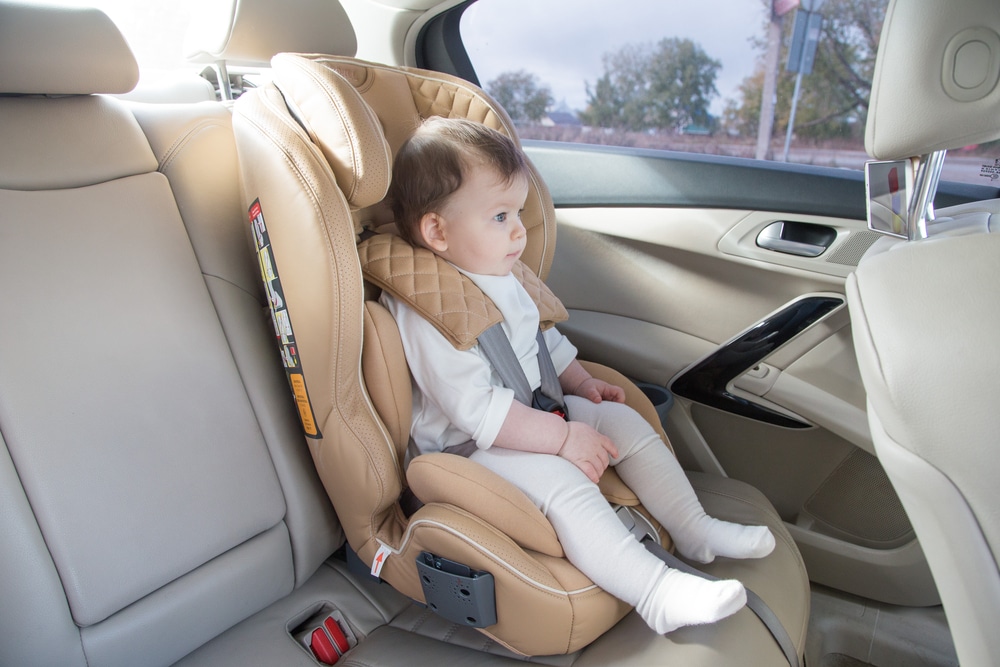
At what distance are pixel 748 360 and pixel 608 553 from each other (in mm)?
757

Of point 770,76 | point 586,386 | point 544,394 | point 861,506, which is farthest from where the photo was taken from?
point 770,76

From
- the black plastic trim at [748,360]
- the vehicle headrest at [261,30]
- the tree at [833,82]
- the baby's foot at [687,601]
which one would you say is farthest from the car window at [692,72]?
the baby's foot at [687,601]

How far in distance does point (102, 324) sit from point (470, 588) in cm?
68

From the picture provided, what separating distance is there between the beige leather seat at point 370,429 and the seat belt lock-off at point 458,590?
0.6 inches

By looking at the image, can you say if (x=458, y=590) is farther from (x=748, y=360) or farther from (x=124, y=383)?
(x=748, y=360)

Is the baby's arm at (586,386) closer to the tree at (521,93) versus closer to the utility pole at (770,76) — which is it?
the utility pole at (770,76)

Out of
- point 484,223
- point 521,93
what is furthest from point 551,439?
point 521,93

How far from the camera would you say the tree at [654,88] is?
2.05 meters

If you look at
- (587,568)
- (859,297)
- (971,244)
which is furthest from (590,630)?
(971,244)

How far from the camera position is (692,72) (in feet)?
6.81

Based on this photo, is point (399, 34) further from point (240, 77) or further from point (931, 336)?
point (931, 336)

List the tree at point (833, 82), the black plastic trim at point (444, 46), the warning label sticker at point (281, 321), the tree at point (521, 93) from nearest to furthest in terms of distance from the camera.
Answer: the warning label sticker at point (281, 321) → the tree at point (833, 82) → the black plastic trim at point (444, 46) → the tree at point (521, 93)

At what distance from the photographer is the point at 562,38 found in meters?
2.13

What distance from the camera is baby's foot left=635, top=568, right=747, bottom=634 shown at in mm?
1022
